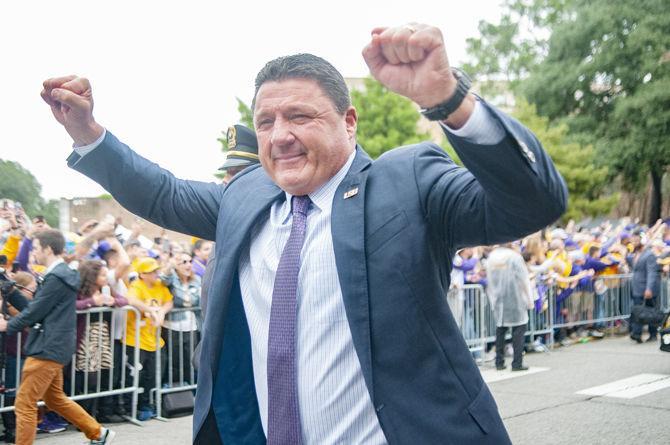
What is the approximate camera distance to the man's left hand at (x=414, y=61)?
1.63 meters

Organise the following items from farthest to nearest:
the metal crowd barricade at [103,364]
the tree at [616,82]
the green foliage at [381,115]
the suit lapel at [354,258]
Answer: the green foliage at [381,115] < the tree at [616,82] < the metal crowd barricade at [103,364] < the suit lapel at [354,258]

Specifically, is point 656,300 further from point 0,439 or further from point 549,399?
point 0,439

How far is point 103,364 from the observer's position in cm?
739

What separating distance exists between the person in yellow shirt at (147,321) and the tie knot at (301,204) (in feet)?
19.2

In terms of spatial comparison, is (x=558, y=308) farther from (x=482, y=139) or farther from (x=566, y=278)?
(x=482, y=139)

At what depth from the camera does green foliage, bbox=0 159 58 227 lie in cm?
1421

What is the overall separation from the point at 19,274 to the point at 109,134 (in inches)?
199

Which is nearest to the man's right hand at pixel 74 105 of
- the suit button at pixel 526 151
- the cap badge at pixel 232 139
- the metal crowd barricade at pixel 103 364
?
the suit button at pixel 526 151

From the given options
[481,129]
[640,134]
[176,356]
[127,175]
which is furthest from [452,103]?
[640,134]

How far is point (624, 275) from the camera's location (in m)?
14.9

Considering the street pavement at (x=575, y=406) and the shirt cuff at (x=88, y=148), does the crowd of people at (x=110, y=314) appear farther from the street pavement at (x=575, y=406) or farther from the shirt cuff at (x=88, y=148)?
the shirt cuff at (x=88, y=148)

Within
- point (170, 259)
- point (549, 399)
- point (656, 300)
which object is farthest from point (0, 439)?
point (656, 300)

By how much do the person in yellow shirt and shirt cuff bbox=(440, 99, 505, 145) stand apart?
21.2 feet

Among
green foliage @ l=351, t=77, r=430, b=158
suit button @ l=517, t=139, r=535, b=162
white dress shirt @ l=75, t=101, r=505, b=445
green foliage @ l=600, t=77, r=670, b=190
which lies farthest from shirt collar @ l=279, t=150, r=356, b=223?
green foliage @ l=351, t=77, r=430, b=158
